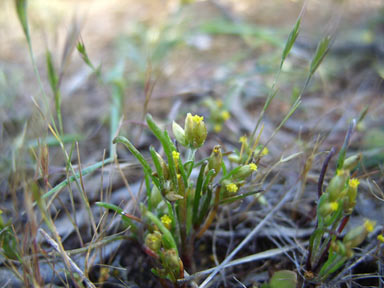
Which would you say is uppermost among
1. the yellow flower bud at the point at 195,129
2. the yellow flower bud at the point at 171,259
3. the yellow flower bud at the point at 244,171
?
the yellow flower bud at the point at 195,129

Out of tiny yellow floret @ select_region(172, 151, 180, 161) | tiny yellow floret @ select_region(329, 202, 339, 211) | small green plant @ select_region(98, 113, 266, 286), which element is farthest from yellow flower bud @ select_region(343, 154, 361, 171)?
tiny yellow floret @ select_region(172, 151, 180, 161)

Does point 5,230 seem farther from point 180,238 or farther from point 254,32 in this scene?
point 254,32

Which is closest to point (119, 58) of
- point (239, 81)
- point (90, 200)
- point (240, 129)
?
point (239, 81)

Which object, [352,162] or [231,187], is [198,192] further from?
[352,162]

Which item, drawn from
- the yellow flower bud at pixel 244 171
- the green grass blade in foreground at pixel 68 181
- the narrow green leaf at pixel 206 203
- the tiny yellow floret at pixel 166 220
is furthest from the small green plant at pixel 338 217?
the green grass blade in foreground at pixel 68 181

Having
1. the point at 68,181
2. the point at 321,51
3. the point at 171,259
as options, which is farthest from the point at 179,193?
the point at 321,51

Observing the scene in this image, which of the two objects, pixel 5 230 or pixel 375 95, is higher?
Result: pixel 375 95

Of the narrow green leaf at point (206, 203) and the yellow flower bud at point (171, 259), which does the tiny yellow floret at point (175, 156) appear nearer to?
the narrow green leaf at point (206, 203)

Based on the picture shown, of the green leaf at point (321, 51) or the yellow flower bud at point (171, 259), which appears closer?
the yellow flower bud at point (171, 259)
